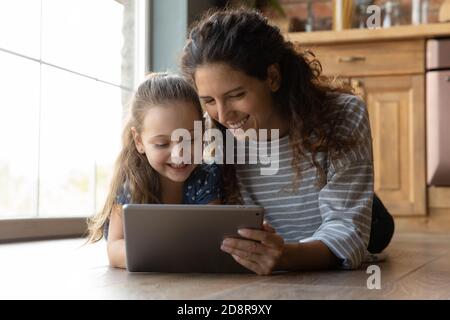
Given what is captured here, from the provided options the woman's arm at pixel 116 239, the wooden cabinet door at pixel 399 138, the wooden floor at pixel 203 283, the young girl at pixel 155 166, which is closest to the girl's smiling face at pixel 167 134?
the young girl at pixel 155 166

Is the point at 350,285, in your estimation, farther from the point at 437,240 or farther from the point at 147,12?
the point at 147,12

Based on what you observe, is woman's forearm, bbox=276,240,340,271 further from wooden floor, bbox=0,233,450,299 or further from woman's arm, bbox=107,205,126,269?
woman's arm, bbox=107,205,126,269

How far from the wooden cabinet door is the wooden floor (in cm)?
157

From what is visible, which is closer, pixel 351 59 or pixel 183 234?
pixel 183 234

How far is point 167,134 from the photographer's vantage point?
5.47 ft

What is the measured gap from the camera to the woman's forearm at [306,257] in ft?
4.80

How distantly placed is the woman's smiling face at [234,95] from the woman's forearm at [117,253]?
0.35 metres

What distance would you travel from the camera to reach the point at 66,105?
291cm

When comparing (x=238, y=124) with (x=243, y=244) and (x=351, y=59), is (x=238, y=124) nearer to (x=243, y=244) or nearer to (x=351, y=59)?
(x=243, y=244)

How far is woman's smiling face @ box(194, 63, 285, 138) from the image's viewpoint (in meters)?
1.56

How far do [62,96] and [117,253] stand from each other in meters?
1.38

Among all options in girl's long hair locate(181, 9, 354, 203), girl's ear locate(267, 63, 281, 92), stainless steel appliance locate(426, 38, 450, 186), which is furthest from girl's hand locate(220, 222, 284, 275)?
stainless steel appliance locate(426, 38, 450, 186)

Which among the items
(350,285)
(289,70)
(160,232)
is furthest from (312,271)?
(289,70)

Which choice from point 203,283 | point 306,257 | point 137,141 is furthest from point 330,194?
point 137,141
